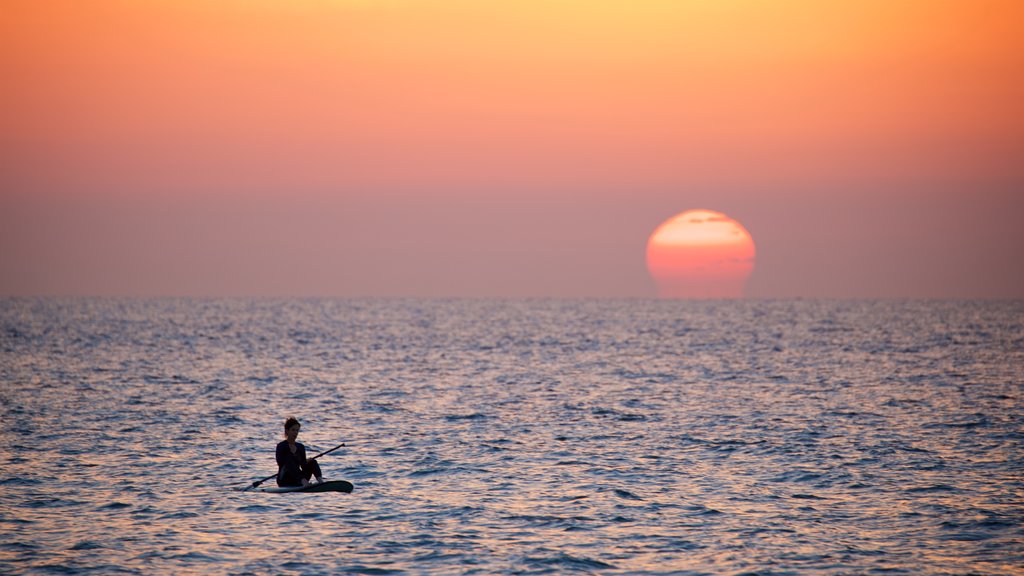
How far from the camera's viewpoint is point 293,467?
25.6 meters

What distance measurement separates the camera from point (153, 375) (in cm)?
6178

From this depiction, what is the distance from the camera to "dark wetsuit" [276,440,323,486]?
2553cm

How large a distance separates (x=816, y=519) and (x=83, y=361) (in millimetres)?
62339

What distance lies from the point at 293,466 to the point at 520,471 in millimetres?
7040

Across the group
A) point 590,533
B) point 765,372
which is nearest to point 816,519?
point 590,533

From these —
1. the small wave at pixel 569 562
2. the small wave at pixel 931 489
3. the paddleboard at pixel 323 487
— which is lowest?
the small wave at pixel 569 562

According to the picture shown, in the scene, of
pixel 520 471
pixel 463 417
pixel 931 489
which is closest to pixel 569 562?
pixel 520 471

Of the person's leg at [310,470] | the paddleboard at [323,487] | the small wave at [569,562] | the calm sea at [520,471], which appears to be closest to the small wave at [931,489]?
the calm sea at [520,471]

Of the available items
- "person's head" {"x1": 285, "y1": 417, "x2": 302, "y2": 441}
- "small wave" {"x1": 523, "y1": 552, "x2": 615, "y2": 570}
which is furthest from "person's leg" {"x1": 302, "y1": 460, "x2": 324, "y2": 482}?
"small wave" {"x1": 523, "y1": 552, "x2": 615, "y2": 570}

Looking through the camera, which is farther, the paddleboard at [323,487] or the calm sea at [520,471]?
the paddleboard at [323,487]

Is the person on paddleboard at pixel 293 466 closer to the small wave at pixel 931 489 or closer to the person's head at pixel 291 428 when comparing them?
the person's head at pixel 291 428

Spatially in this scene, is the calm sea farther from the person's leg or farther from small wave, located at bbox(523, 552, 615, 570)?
the person's leg

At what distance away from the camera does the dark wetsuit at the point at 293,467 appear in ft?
83.8

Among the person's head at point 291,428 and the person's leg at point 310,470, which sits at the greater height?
the person's head at point 291,428
